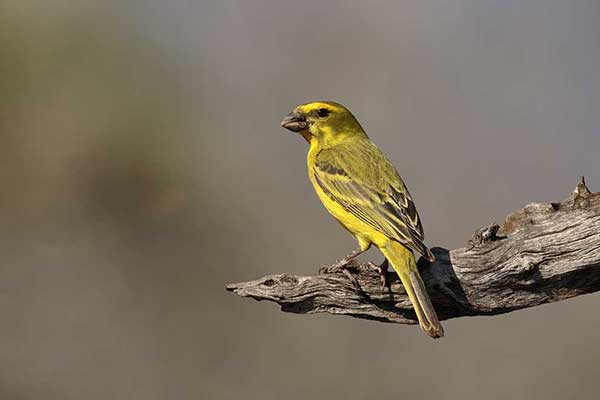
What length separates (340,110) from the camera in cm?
612

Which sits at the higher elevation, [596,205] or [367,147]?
[367,147]

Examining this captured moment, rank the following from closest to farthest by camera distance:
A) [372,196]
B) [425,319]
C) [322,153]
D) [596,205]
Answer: [425,319] < [596,205] < [372,196] < [322,153]

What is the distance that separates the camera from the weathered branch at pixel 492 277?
16.4 feet

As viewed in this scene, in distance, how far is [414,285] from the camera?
4.76m

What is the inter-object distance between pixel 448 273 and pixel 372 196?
2.32 ft

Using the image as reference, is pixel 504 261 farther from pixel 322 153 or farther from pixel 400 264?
pixel 322 153

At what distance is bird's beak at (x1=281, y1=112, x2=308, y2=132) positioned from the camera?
6.05m

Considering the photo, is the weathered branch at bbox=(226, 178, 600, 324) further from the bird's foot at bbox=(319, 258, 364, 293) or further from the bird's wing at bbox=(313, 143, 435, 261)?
the bird's wing at bbox=(313, 143, 435, 261)

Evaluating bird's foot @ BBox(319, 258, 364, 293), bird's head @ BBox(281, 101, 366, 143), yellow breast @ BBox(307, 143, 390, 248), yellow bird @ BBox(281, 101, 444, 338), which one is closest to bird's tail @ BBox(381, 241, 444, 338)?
yellow bird @ BBox(281, 101, 444, 338)

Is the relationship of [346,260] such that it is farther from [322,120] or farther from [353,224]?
[322,120]

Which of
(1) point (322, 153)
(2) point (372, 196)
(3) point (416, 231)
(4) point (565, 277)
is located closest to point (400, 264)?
(3) point (416, 231)

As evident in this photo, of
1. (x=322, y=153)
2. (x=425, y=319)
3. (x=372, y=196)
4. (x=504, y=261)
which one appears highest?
(x=322, y=153)

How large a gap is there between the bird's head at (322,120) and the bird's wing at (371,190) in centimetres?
18

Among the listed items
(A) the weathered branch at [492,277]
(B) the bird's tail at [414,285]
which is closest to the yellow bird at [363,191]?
(B) the bird's tail at [414,285]
